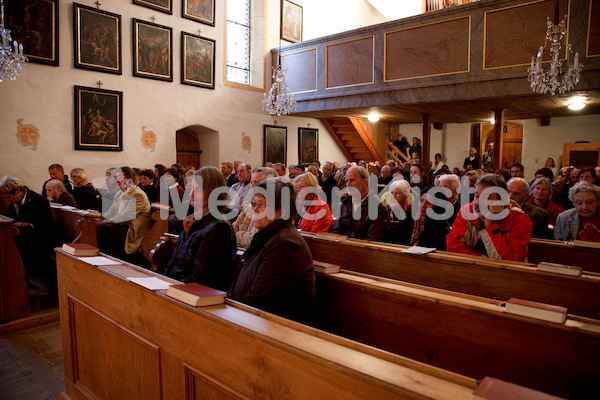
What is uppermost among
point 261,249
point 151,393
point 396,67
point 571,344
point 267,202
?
point 396,67

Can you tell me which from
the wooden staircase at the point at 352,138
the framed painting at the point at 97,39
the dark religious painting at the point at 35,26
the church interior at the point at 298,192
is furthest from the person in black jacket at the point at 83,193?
the wooden staircase at the point at 352,138

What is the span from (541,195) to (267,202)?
3661 millimetres

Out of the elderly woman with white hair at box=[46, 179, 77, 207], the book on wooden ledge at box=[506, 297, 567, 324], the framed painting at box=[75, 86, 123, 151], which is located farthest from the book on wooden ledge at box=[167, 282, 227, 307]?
the framed painting at box=[75, 86, 123, 151]

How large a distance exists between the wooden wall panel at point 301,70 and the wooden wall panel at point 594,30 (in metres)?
6.20

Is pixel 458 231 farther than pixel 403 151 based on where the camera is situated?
No

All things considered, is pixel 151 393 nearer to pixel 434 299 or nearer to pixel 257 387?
pixel 257 387

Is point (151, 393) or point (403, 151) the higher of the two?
point (403, 151)

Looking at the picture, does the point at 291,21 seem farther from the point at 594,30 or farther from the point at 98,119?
the point at 594,30

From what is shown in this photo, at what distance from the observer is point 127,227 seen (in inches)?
209

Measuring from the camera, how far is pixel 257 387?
138 cm

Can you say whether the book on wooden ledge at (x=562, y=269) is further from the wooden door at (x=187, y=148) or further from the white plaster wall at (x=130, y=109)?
the wooden door at (x=187, y=148)

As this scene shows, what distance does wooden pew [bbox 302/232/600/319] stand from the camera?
7.30ft

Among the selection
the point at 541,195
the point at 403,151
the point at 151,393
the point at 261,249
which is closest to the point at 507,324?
the point at 261,249

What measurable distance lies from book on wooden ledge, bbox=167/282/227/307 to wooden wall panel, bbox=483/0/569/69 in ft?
26.5
